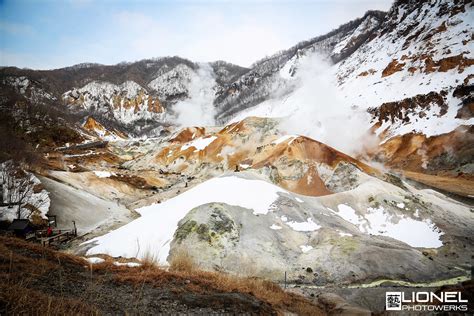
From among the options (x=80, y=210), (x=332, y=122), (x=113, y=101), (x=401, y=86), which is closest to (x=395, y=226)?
(x=80, y=210)

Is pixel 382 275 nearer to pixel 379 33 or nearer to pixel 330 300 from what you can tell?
pixel 330 300

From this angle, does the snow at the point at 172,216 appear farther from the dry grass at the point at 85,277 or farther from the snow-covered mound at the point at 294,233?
the dry grass at the point at 85,277

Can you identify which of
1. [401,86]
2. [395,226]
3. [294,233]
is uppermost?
[401,86]

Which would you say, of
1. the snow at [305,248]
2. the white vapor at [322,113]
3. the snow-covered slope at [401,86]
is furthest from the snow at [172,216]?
the snow-covered slope at [401,86]

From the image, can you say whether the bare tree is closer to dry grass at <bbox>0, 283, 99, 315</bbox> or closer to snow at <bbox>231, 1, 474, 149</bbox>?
dry grass at <bbox>0, 283, 99, 315</bbox>

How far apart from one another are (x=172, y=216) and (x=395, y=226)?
22954 millimetres

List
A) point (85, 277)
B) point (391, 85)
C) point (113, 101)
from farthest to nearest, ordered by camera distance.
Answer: point (113, 101), point (391, 85), point (85, 277)

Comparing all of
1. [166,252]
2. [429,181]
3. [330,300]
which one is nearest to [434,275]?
[330,300]

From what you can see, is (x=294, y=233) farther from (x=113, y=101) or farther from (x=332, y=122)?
(x=113, y=101)

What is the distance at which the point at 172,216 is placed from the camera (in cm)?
2573

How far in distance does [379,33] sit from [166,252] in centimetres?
14905

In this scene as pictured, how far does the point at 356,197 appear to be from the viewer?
3459 cm

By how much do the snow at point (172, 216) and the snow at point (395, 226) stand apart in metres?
7.74

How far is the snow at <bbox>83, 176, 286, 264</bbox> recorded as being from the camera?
21.9 meters
